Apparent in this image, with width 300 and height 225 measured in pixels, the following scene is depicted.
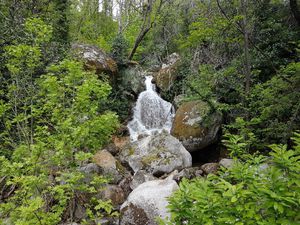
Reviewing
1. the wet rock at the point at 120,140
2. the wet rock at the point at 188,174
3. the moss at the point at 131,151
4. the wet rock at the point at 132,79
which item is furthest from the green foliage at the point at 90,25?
the wet rock at the point at 188,174

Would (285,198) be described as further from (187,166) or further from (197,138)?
(197,138)

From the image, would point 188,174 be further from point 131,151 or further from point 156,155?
point 131,151

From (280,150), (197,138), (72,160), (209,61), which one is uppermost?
(209,61)

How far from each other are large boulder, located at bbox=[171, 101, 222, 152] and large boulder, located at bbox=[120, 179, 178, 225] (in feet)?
13.6

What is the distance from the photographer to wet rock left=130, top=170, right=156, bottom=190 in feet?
22.9

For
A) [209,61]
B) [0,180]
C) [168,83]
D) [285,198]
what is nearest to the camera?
[285,198]

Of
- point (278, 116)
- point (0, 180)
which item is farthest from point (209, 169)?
point (0, 180)

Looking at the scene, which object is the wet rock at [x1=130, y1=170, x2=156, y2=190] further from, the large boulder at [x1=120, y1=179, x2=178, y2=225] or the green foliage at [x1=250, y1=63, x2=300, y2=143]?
the green foliage at [x1=250, y1=63, x2=300, y2=143]

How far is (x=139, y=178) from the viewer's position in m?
7.16

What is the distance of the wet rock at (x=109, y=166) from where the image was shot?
735 cm

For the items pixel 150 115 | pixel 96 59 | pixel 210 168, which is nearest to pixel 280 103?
pixel 210 168

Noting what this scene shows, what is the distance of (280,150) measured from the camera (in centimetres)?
199

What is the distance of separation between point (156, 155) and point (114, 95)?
546cm

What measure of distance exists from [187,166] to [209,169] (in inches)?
29.5
